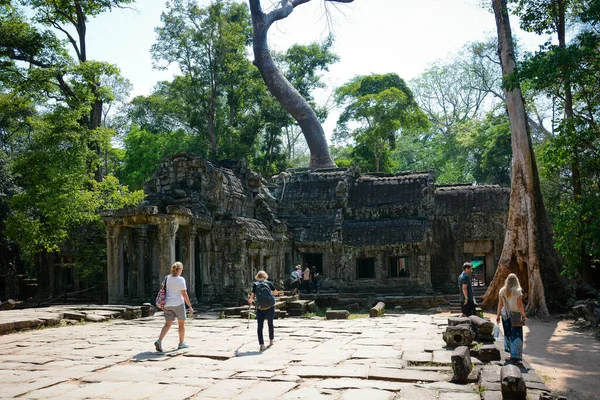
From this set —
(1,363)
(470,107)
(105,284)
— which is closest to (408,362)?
(1,363)

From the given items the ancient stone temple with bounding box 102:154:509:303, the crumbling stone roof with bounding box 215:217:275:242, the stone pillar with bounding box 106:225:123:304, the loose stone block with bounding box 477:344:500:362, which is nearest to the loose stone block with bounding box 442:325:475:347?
the loose stone block with bounding box 477:344:500:362

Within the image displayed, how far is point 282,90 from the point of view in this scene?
31500mm

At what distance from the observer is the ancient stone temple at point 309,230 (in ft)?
57.5

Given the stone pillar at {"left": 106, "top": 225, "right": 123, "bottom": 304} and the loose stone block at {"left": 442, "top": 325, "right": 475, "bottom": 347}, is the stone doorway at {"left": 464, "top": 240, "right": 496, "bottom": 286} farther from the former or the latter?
the loose stone block at {"left": 442, "top": 325, "right": 475, "bottom": 347}

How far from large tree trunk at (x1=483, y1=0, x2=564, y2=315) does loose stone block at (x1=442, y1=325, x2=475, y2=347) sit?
7.84 meters

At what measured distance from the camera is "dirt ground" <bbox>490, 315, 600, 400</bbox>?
22.8ft

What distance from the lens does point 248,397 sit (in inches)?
221

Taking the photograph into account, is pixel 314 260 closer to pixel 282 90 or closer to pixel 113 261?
pixel 113 261

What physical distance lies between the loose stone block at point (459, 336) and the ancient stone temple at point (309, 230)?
9.48 m

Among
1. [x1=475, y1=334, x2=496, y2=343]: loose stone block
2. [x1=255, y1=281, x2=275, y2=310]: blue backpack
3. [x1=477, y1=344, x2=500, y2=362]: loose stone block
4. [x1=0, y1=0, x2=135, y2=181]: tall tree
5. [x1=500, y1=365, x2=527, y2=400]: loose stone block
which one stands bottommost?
[x1=475, y1=334, x2=496, y2=343]: loose stone block

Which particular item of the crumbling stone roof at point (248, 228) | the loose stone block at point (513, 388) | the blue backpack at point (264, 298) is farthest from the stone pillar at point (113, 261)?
the loose stone block at point (513, 388)

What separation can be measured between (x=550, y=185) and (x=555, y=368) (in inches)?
721

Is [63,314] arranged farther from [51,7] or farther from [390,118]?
[390,118]

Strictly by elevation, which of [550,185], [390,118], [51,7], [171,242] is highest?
[51,7]
